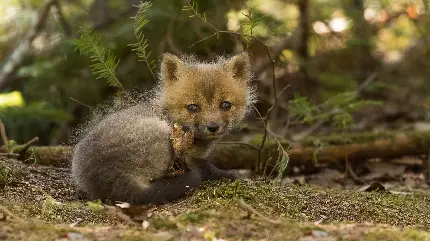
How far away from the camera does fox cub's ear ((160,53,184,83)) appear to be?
508 centimetres

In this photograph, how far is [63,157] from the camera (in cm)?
621

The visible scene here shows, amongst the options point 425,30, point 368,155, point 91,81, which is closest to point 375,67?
point 425,30

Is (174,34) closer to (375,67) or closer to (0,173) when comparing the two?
(0,173)

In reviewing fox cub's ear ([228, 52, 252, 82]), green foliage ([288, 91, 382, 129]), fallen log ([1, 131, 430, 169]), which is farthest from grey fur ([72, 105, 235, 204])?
fallen log ([1, 131, 430, 169])

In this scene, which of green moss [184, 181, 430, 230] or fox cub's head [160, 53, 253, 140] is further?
fox cub's head [160, 53, 253, 140]

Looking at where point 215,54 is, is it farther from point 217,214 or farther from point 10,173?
point 217,214

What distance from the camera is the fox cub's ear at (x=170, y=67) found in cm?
508

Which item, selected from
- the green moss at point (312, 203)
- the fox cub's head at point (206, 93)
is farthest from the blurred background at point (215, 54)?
the green moss at point (312, 203)

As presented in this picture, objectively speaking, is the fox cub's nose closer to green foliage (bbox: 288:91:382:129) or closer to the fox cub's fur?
the fox cub's fur

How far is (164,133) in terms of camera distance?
4.56 metres

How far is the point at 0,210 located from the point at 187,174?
148 centimetres

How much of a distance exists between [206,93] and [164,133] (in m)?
0.57

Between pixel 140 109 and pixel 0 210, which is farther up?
pixel 140 109

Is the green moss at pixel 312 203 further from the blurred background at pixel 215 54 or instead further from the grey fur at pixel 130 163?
the blurred background at pixel 215 54
